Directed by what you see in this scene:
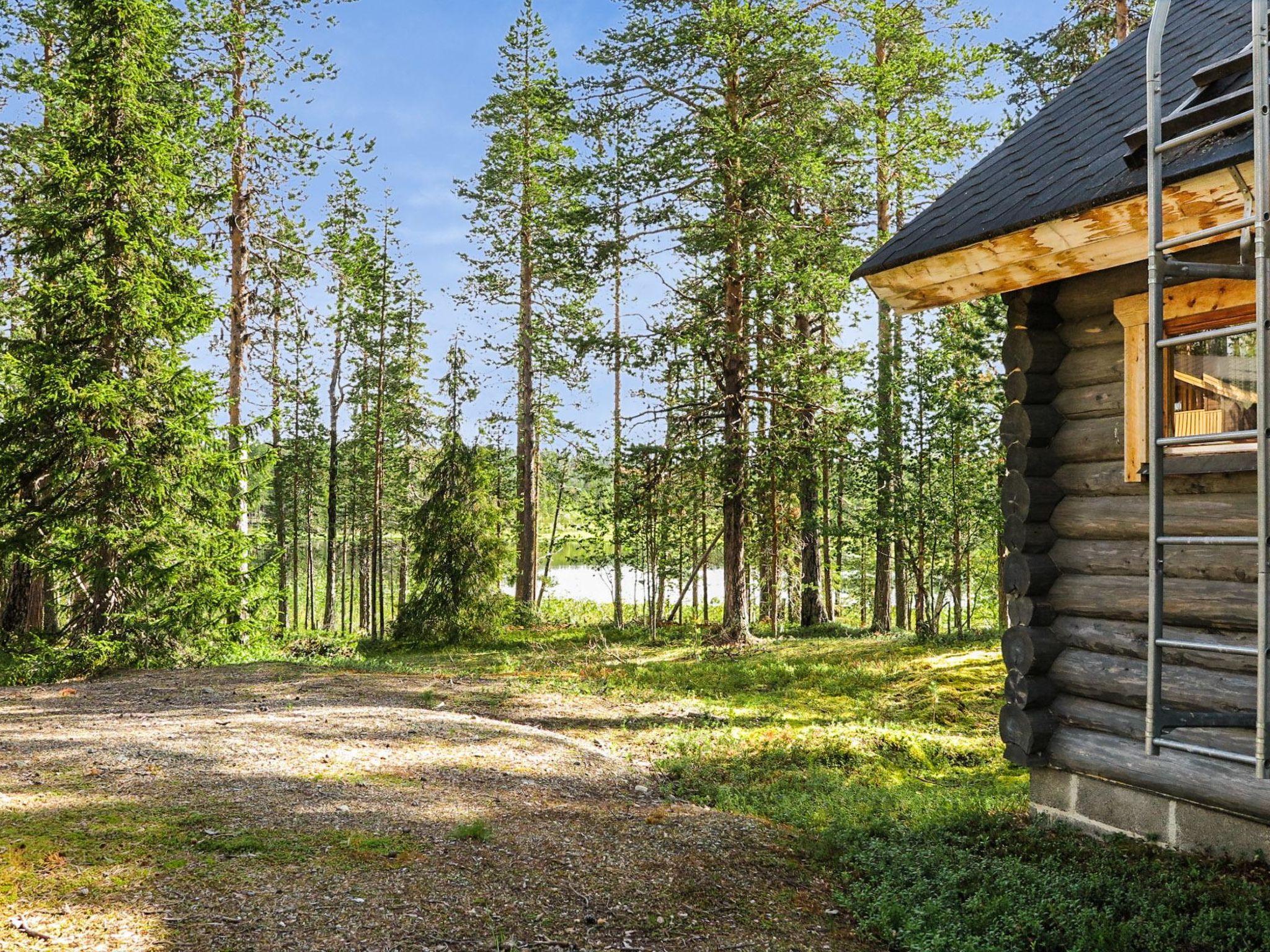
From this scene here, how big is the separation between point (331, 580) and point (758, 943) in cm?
2986

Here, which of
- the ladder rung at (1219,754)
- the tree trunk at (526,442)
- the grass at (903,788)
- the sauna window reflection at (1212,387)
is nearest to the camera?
the ladder rung at (1219,754)

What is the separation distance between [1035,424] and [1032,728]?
2.22 meters

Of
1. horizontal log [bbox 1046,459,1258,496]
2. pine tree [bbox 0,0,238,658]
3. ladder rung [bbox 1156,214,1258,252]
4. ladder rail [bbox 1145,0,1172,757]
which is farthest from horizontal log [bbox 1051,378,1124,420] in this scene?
pine tree [bbox 0,0,238,658]

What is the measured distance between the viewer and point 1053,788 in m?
5.86

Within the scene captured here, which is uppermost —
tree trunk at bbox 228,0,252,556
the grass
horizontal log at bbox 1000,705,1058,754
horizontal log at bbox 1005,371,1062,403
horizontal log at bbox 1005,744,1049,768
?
tree trunk at bbox 228,0,252,556

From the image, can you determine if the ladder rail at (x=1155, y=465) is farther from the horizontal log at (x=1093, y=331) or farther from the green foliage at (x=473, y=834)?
the green foliage at (x=473, y=834)

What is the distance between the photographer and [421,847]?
4.79 m

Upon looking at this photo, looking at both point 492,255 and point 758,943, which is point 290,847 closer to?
point 758,943

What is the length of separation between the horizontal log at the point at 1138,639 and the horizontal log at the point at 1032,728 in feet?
1.78

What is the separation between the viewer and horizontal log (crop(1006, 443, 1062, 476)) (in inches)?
232

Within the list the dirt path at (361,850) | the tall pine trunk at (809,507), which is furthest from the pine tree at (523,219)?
the dirt path at (361,850)

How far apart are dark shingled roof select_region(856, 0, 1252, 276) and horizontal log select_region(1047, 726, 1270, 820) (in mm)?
3196

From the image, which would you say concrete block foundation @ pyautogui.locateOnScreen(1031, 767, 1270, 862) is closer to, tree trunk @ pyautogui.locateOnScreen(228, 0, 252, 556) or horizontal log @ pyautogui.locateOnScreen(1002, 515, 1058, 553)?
horizontal log @ pyautogui.locateOnScreen(1002, 515, 1058, 553)

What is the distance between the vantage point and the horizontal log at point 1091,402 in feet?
18.2
